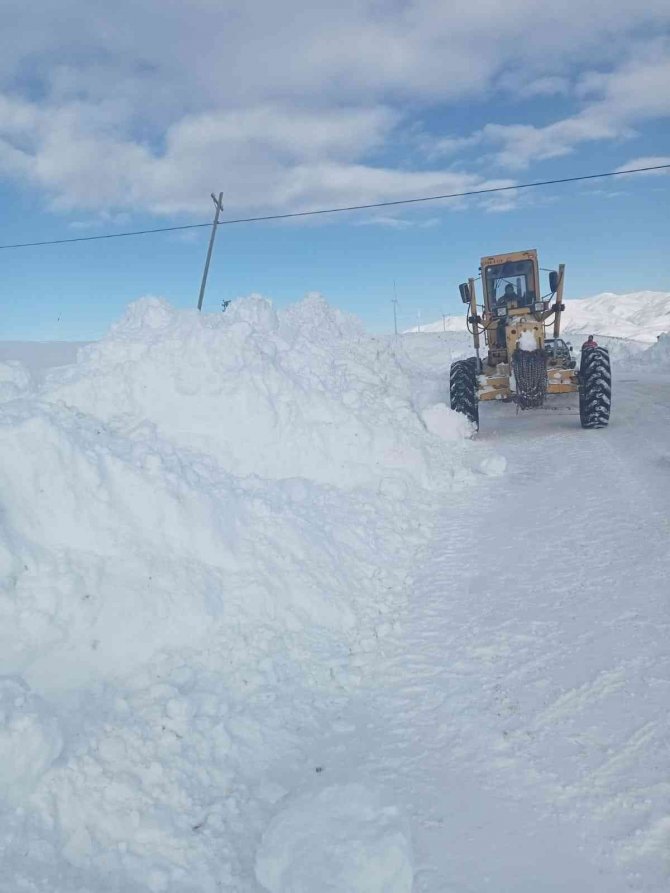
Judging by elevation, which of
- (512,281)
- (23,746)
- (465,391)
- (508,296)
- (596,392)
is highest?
(512,281)

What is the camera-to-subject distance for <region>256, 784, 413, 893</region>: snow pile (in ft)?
7.61

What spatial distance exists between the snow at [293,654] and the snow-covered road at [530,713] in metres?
0.01

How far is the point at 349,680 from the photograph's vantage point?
363 cm

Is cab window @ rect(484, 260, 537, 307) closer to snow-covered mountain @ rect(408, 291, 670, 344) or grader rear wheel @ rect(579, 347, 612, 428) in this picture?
grader rear wheel @ rect(579, 347, 612, 428)

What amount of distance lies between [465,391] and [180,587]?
7.98 meters

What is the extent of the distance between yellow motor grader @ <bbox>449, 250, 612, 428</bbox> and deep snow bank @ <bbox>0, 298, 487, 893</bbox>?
3.42 m

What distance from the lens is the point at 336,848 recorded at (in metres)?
2.43

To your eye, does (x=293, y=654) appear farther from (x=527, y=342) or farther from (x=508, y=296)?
(x=508, y=296)

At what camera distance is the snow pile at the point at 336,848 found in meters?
2.32

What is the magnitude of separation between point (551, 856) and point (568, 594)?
231 cm

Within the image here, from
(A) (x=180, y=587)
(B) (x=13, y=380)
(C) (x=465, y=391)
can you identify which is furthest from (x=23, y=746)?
(C) (x=465, y=391)

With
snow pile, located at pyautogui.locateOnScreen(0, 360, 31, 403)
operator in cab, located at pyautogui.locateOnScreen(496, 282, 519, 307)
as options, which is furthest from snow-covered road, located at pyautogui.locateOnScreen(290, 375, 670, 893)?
operator in cab, located at pyautogui.locateOnScreen(496, 282, 519, 307)

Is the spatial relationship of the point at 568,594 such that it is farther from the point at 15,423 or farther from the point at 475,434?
the point at 475,434

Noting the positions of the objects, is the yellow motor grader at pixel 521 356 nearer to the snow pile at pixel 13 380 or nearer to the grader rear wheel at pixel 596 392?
the grader rear wheel at pixel 596 392
